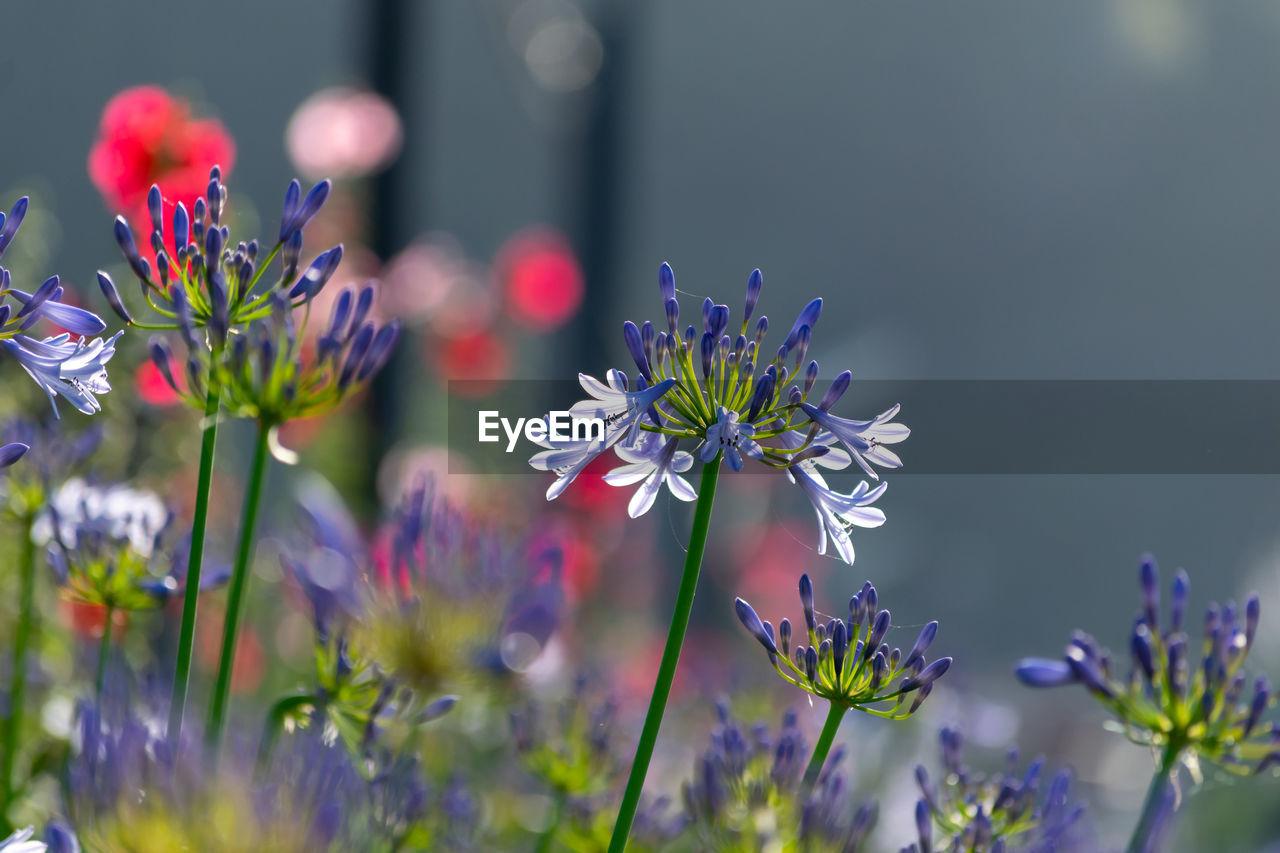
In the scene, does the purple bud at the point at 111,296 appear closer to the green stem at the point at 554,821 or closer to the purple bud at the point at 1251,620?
the green stem at the point at 554,821

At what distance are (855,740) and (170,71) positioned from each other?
104 inches

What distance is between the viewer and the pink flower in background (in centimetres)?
186

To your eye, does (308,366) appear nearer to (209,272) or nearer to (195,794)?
(209,272)

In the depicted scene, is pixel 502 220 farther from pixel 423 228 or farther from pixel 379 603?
pixel 379 603

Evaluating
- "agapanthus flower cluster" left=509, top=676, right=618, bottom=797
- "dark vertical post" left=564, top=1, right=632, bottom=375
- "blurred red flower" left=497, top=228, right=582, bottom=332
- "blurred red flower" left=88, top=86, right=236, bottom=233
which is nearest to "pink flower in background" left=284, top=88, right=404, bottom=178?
"blurred red flower" left=497, top=228, right=582, bottom=332

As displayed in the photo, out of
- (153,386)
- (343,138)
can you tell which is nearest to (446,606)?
(153,386)

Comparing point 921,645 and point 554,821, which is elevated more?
point 921,645

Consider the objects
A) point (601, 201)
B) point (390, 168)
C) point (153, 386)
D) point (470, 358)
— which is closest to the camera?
point (153, 386)

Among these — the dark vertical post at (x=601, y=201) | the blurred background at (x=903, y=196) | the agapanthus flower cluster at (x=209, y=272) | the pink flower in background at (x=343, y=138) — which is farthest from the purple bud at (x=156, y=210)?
the dark vertical post at (x=601, y=201)

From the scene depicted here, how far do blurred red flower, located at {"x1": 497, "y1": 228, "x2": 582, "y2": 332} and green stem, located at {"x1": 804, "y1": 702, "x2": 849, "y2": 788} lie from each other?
1.92m

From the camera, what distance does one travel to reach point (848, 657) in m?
0.49

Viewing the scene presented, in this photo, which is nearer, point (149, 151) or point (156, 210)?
point (156, 210)

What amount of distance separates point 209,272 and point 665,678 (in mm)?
246

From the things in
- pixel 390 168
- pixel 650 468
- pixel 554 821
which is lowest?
pixel 554 821
